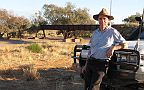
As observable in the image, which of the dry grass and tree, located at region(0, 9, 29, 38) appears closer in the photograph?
the dry grass

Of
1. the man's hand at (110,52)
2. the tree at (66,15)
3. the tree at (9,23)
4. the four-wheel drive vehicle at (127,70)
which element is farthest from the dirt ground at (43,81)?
the tree at (66,15)

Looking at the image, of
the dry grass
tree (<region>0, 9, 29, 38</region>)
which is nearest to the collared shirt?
the dry grass

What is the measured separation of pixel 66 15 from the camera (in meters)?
68.7

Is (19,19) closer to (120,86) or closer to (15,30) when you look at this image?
(15,30)

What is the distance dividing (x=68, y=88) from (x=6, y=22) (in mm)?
49898

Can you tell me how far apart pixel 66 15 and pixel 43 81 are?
58.2 meters

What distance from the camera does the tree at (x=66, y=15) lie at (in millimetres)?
67812

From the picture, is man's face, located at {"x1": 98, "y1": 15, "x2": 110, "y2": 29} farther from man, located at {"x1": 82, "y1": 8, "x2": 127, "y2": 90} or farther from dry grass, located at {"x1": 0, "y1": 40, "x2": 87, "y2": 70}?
dry grass, located at {"x1": 0, "y1": 40, "x2": 87, "y2": 70}

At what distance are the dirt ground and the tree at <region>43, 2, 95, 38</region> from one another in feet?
175

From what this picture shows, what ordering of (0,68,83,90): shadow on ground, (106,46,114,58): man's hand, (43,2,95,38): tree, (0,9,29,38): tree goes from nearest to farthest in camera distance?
(106,46,114,58): man's hand
(0,68,83,90): shadow on ground
(0,9,29,38): tree
(43,2,95,38): tree

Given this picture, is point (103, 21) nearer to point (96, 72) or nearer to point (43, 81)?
point (96, 72)

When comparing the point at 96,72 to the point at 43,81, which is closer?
the point at 96,72

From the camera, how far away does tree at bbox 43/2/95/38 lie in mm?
67812

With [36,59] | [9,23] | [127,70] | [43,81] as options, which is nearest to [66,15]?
[9,23]
